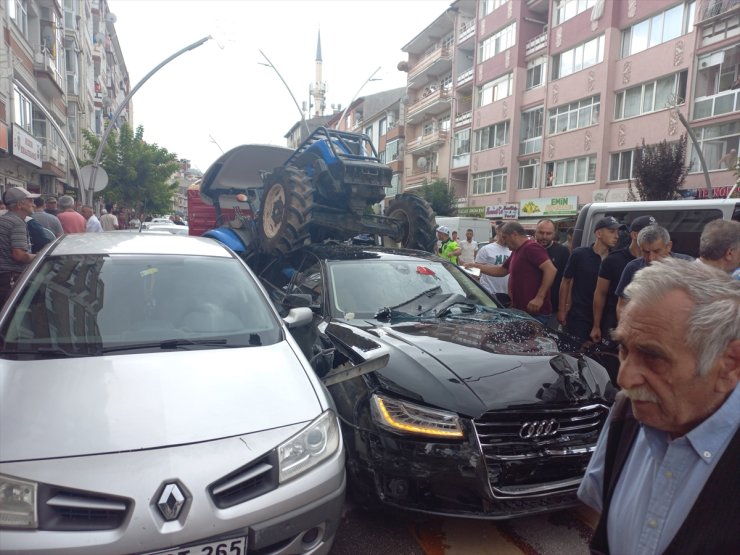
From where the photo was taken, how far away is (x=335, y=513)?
229 cm

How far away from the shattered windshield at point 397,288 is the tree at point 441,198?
91.0 feet

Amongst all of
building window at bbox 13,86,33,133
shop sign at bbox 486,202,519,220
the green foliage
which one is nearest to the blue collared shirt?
building window at bbox 13,86,33,133

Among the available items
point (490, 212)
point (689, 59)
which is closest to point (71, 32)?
point (490, 212)

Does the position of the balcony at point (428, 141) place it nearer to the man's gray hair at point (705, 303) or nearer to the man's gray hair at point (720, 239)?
→ the man's gray hair at point (720, 239)

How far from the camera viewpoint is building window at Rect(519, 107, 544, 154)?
27438 millimetres

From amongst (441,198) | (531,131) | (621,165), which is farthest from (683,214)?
(441,198)

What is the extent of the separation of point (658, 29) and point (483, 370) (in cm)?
2351

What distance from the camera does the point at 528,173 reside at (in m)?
28.5

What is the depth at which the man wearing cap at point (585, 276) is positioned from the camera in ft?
16.2

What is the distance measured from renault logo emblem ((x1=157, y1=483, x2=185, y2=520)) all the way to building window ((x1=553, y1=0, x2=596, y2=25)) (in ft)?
90.3

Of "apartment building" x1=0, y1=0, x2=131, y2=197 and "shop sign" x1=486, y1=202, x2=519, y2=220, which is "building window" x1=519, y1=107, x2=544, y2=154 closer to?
"shop sign" x1=486, y1=202, x2=519, y2=220

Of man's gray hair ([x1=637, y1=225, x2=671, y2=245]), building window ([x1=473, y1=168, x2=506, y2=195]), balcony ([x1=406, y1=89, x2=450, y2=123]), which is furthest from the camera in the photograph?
balcony ([x1=406, y1=89, x2=450, y2=123])

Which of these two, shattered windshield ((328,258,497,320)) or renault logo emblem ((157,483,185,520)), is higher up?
shattered windshield ((328,258,497,320))

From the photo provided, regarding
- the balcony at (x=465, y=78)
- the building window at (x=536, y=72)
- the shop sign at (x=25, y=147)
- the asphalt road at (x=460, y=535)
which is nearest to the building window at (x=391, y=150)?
the balcony at (x=465, y=78)
